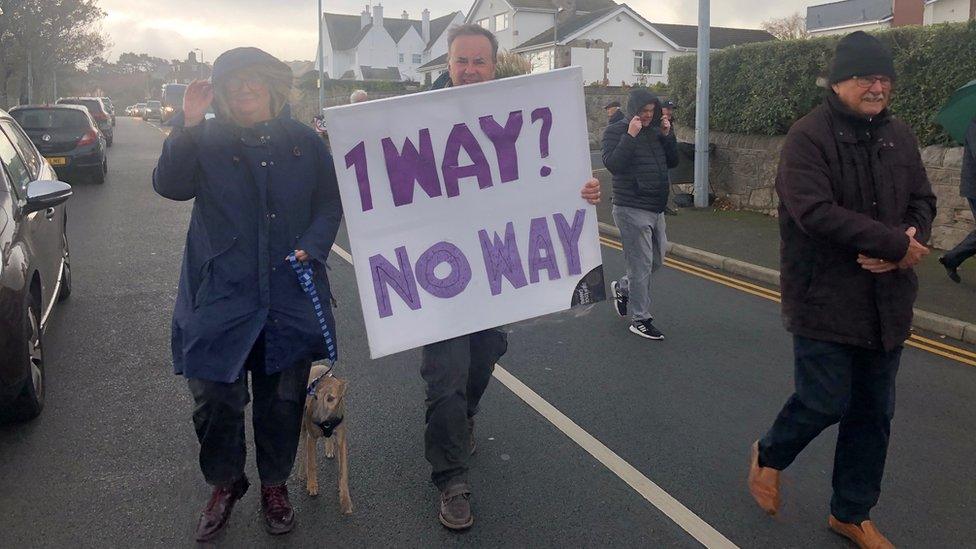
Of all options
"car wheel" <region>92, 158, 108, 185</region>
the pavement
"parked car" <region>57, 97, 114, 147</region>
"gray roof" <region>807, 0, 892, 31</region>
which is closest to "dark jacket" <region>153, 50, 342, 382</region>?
the pavement

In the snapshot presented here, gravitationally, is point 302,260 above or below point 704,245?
above

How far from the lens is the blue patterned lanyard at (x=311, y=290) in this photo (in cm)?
325

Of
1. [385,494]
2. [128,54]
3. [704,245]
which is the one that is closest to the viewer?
[385,494]

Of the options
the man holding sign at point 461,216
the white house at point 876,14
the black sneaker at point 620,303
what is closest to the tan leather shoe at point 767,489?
the man holding sign at point 461,216

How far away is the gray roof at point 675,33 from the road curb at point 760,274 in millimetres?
40355

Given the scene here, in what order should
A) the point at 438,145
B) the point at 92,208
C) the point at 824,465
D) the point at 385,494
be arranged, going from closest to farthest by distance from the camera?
the point at 438,145 → the point at 385,494 → the point at 824,465 → the point at 92,208

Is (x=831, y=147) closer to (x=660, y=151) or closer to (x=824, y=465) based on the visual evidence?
(x=824, y=465)

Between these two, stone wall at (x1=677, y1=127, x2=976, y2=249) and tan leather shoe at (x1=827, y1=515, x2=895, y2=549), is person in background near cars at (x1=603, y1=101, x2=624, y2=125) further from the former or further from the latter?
tan leather shoe at (x1=827, y1=515, x2=895, y2=549)

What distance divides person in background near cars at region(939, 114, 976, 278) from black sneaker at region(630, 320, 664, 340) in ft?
12.0

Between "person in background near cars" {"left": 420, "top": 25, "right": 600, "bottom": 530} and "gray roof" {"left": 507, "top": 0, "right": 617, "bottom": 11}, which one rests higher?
"gray roof" {"left": 507, "top": 0, "right": 617, "bottom": 11}

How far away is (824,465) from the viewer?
14.1ft

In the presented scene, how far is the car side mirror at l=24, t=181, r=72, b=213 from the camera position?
4914 mm

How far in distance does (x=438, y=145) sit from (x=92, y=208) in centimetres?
1199

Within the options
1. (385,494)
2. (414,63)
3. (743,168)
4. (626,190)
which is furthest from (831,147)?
(414,63)
